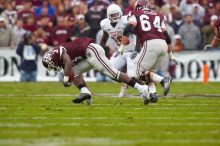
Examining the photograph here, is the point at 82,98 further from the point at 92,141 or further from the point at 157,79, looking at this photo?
the point at 92,141

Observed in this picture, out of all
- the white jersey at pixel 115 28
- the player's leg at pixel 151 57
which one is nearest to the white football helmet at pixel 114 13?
the white jersey at pixel 115 28

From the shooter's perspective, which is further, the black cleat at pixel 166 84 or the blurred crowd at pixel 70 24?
the blurred crowd at pixel 70 24

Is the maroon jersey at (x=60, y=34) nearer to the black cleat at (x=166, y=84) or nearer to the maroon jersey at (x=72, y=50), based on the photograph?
the black cleat at (x=166, y=84)

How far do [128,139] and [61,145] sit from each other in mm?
852

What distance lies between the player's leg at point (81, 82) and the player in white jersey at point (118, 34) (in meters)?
1.56

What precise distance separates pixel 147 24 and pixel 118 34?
188 cm

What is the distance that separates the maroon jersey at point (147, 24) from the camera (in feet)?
44.1

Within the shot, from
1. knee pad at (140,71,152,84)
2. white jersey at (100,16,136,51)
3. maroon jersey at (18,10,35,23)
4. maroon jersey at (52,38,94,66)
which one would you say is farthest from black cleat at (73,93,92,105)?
maroon jersey at (18,10,35,23)

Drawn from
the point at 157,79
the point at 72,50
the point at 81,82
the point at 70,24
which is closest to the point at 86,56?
the point at 72,50

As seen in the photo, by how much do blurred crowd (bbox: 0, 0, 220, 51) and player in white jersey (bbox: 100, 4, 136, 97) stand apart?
21.7 ft

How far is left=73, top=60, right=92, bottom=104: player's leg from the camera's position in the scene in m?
12.8

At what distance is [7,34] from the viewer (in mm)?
22516

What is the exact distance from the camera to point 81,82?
12.9 meters

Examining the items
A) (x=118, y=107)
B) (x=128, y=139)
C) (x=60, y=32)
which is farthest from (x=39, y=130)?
(x=60, y=32)
